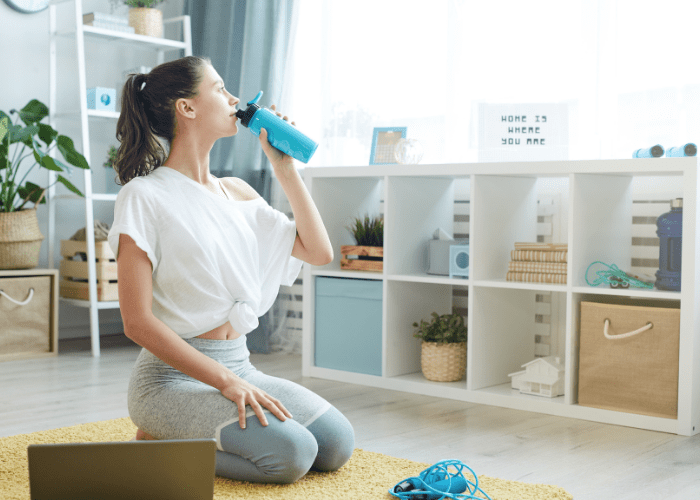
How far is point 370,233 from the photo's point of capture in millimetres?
3020

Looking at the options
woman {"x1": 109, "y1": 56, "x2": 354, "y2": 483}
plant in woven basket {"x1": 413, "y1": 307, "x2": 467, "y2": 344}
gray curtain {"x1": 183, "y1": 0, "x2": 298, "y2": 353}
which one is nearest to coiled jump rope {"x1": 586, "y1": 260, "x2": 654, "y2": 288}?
plant in woven basket {"x1": 413, "y1": 307, "x2": 467, "y2": 344}

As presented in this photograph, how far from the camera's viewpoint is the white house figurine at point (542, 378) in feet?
8.48

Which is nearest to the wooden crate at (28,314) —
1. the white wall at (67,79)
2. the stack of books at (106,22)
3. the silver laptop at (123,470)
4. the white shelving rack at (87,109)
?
the white shelving rack at (87,109)

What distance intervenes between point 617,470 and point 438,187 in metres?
1.41

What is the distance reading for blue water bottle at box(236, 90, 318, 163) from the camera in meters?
1.75

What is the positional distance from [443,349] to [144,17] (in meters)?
2.27

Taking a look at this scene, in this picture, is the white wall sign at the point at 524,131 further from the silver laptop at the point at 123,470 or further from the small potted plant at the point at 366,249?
the silver laptop at the point at 123,470

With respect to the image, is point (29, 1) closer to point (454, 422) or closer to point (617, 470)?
point (454, 422)

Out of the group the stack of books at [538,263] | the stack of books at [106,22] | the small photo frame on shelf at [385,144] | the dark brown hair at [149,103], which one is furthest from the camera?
the stack of books at [106,22]

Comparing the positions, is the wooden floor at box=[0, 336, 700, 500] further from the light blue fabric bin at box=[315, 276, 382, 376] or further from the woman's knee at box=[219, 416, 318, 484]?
the woman's knee at box=[219, 416, 318, 484]

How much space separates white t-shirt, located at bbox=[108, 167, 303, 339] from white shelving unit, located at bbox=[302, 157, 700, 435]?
109 centimetres

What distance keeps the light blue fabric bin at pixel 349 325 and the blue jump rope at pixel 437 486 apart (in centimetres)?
121

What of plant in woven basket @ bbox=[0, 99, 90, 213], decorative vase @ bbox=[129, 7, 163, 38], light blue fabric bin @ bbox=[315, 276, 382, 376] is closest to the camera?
light blue fabric bin @ bbox=[315, 276, 382, 376]

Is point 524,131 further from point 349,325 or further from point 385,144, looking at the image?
point 349,325
